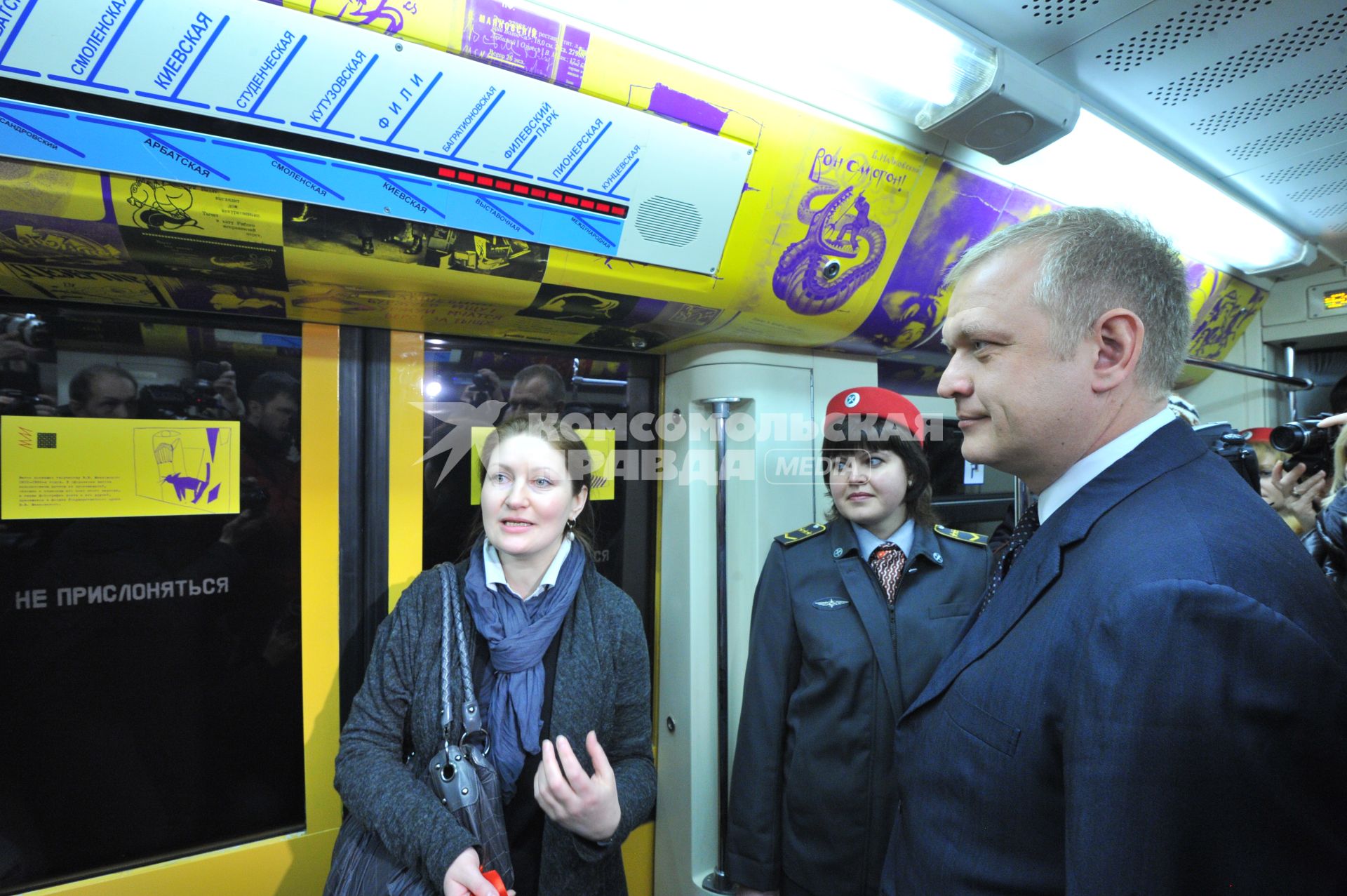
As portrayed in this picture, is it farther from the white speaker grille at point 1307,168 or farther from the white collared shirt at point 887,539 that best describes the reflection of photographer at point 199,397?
the white speaker grille at point 1307,168

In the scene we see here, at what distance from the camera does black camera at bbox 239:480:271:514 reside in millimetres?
1753

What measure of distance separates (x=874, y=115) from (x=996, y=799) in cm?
174

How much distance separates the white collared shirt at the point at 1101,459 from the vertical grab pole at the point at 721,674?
1.23 metres

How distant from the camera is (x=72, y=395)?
61.9 inches

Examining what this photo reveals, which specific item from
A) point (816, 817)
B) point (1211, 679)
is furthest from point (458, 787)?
point (1211, 679)

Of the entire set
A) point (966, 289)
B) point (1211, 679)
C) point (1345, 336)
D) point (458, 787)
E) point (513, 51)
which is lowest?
point (458, 787)

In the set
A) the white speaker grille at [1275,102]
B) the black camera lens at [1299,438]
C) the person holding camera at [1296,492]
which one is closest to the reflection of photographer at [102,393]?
the black camera lens at [1299,438]

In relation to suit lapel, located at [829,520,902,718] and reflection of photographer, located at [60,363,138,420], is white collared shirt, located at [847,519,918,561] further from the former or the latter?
reflection of photographer, located at [60,363,138,420]

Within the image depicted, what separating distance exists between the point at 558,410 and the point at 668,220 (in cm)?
81

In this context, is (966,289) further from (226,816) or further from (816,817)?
(226,816)

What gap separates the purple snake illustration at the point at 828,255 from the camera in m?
1.87

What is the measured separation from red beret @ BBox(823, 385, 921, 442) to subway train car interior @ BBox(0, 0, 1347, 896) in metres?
0.31

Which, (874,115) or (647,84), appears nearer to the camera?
(647,84)

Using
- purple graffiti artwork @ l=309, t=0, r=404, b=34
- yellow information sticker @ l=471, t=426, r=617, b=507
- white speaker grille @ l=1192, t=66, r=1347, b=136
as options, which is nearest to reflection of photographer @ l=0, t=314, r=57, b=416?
purple graffiti artwork @ l=309, t=0, r=404, b=34
